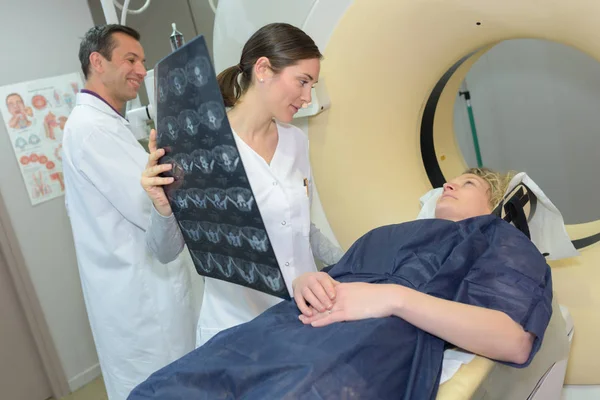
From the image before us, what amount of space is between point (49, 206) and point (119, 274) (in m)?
1.18

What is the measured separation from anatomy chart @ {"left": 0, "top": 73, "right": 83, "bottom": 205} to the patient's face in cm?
200

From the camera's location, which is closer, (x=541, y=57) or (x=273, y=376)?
(x=273, y=376)

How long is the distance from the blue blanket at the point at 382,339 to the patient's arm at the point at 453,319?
2cm

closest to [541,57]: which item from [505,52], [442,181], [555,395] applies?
[505,52]

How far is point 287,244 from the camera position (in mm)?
1232

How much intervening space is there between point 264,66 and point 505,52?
2.29 meters

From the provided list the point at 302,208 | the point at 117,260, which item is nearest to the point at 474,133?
the point at 302,208

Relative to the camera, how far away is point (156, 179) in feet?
3.51

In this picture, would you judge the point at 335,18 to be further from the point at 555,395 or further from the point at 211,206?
the point at 555,395

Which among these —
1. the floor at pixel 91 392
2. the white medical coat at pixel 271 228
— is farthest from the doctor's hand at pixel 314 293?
the floor at pixel 91 392

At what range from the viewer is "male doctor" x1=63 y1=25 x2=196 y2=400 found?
157 centimetres

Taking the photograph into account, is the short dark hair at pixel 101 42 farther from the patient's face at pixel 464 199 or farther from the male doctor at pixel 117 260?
the patient's face at pixel 464 199

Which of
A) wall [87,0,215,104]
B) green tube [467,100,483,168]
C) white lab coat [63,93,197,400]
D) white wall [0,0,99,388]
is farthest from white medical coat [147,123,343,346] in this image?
green tube [467,100,483,168]

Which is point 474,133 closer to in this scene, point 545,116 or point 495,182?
point 545,116
